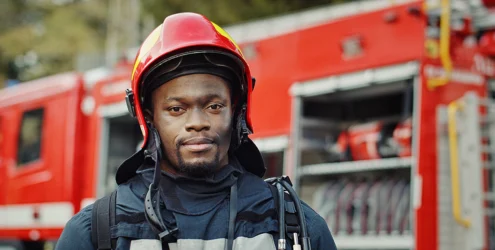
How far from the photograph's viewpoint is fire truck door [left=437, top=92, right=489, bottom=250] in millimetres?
5039

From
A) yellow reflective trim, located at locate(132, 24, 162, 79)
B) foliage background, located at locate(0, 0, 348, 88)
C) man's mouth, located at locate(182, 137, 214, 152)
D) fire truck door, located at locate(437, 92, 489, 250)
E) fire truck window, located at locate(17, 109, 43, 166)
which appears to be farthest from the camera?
foliage background, located at locate(0, 0, 348, 88)

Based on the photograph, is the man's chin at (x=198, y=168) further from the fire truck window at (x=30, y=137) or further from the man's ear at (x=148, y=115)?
the fire truck window at (x=30, y=137)

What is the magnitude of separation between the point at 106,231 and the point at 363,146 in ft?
13.0

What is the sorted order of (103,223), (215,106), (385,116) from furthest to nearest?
(385,116) < (215,106) < (103,223)

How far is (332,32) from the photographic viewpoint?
584cm

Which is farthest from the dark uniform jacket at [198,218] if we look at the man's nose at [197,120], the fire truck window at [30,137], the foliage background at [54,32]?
the foliage background at [54,32]

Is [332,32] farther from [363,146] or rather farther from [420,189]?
[420,189]

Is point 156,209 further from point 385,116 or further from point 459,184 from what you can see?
point 385,116

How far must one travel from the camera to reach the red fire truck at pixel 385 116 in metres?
5.07

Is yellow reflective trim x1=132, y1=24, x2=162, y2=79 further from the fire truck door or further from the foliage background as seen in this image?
the foliage background

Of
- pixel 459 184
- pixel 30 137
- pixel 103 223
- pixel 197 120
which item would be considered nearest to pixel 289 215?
pixel 197 120

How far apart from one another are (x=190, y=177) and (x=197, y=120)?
0.50 feet

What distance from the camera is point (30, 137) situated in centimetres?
858

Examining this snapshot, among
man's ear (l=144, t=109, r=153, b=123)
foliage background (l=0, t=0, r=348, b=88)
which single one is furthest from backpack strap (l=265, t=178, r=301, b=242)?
foliage background (l=0, t=0, r=348, b=88)
